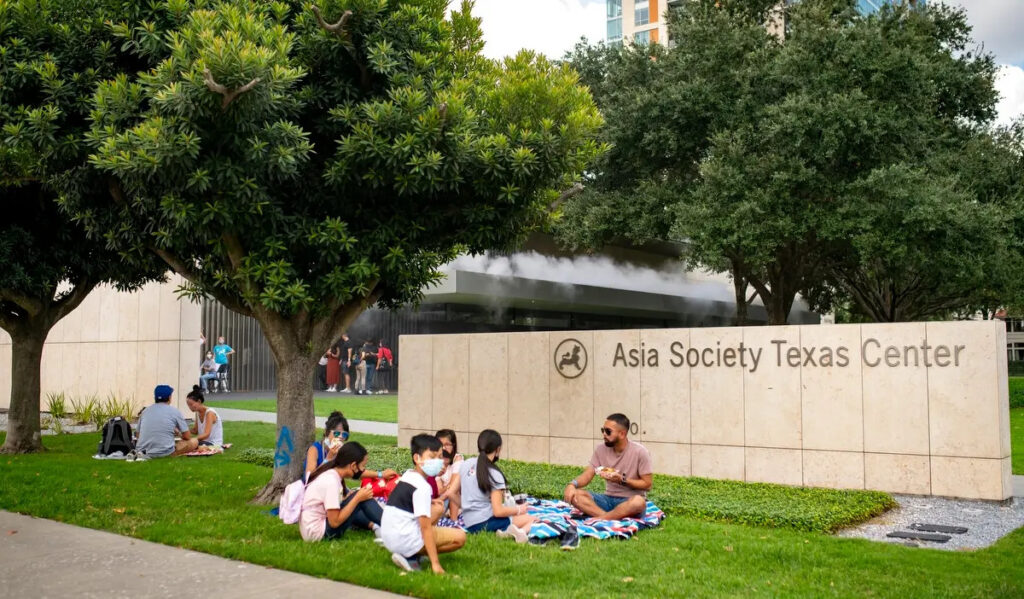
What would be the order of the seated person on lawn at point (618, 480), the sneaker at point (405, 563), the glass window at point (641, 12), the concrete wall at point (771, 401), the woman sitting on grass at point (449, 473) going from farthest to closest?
1. the glass window at point (641, 12)
2. the concrete wall at point (771, 401)
3. the seated person on lawn at point (618, 480)
4. the woman sitting on grass at point (449, 473)
5. the sneaker at point (405, 563)

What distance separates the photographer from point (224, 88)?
25.7 ft

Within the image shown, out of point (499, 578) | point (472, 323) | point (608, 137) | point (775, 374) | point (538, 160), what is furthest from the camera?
point (472, 323)

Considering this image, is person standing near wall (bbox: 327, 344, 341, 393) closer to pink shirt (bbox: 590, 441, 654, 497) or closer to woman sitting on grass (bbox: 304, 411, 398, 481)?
woman sitting on grass (bbox: 304, 411, 398, 481)

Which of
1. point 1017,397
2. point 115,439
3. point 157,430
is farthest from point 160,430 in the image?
point 1017,397

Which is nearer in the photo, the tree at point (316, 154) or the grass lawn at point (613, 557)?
the grass lawn at point (613, 557)

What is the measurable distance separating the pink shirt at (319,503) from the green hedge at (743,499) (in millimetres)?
3138

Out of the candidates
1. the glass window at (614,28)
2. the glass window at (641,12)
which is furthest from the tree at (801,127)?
the glass window at (614,28)

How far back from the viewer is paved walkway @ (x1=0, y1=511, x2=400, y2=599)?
20.9 ft

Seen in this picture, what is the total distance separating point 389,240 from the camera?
991 centimetres

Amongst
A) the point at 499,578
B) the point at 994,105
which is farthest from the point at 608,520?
the point at 994,105

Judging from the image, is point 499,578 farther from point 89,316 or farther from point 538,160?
point 89,316

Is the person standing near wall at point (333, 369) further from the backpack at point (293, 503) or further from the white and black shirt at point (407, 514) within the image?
the white and black shirt at point (407, 514)

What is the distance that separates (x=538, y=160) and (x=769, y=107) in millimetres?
12895

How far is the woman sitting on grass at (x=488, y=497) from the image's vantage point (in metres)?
8.13
